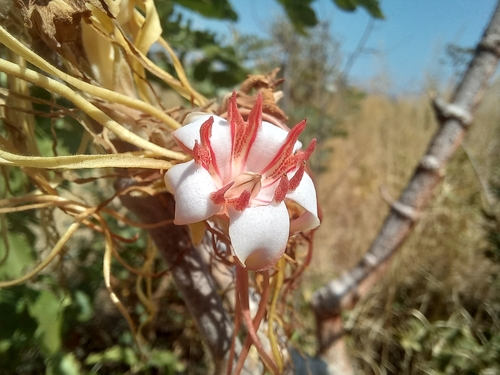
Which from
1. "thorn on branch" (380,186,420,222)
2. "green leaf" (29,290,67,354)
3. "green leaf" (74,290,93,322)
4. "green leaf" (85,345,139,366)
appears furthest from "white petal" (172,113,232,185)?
"green leaf" (85,345,139,366)

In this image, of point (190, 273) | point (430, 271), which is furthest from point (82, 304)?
point (430, 271)

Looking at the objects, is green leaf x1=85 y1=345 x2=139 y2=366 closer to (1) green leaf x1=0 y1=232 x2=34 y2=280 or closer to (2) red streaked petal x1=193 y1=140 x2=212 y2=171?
(1) green leaf x1=0 y1=232 x2=34 y2=280

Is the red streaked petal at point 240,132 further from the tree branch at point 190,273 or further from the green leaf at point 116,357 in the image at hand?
the green leaf at point 116,357

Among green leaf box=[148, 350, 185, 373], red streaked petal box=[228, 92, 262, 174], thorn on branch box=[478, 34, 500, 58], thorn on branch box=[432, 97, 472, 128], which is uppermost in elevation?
thorn on branch box=[478, 34, 500, 58]

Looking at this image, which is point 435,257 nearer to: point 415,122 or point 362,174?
point 415,122

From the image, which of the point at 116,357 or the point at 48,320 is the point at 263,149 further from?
the point at 116,357

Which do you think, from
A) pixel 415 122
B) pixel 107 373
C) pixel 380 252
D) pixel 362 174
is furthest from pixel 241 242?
pixel 362 174
